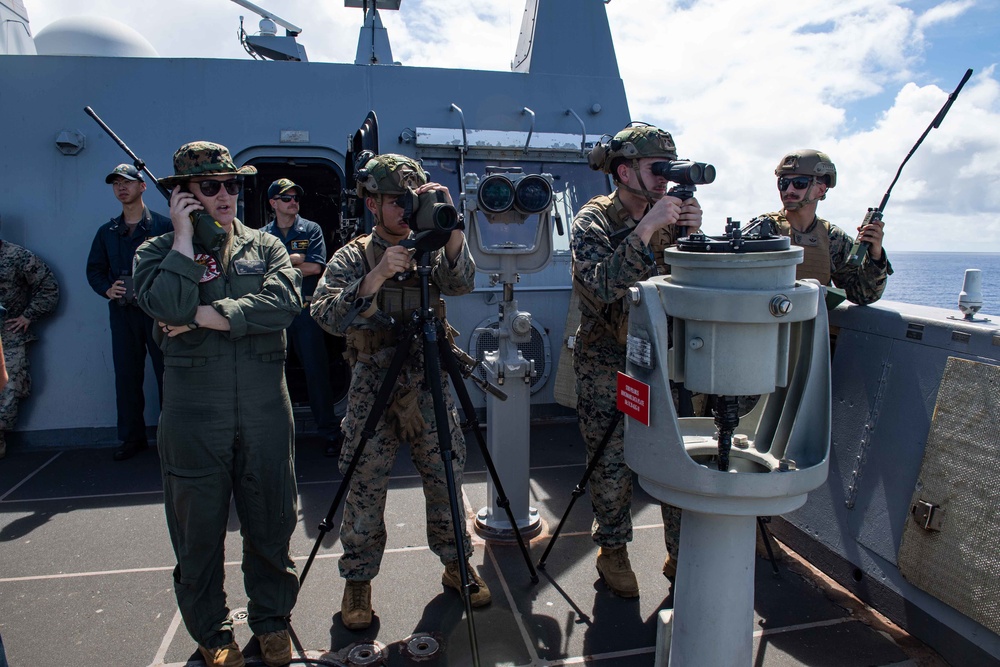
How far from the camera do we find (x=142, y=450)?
5027mm

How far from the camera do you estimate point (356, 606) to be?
281cm

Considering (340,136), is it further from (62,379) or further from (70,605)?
(70,605)

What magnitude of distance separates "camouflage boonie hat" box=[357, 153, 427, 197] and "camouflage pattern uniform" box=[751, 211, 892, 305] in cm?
152

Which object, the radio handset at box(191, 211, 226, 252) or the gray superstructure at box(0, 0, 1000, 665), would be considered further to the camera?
the gray superstructure at box(0, 0, 1000, 665)

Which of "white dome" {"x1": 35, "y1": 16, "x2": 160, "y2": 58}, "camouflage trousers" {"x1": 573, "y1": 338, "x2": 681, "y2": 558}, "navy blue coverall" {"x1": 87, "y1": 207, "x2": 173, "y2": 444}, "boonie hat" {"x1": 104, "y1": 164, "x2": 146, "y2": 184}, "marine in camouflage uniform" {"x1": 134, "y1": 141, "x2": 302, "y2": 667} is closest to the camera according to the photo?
"marine in camouflage uniform" {"x1": 134, "y1": 141, "x2": 302, "y2": 667}

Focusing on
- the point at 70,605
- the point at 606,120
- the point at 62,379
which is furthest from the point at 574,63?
the point at 70,605

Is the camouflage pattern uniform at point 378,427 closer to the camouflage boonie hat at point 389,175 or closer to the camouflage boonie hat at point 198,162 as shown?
the camouflage boonie hat at point 389,175

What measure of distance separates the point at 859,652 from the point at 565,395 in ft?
8.59

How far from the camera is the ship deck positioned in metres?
2.64

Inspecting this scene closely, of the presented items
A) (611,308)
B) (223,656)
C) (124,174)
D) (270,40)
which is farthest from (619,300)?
(270,40)

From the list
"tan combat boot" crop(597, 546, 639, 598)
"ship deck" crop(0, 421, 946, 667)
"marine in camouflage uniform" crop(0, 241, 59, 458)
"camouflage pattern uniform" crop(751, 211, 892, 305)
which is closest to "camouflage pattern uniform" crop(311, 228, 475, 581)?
"ship deck" crop(0, 421, 946, 667)

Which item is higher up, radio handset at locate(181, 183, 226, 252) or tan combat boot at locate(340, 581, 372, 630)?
radio handset at locate(181, 183, 226, 252)

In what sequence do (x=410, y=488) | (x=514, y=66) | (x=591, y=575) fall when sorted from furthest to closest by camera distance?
(x=514, y=66) < (x=410, y=488) < (x=591, y=575)

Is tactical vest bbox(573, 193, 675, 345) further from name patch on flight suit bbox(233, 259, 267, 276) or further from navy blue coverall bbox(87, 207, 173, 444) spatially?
navy blue coverall bbox(87, 207, 173, 444)
